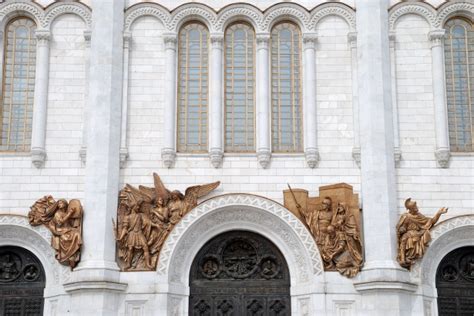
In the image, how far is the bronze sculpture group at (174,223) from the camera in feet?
72.8

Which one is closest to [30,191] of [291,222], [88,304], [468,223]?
[88,304]

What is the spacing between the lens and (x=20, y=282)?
22.9 metres

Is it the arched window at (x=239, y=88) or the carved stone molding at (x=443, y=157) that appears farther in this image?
the arched window at (x=239, y=88)

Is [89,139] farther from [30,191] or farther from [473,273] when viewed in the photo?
[473,273]

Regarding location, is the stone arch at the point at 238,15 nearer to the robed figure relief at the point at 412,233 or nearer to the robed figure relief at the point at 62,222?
the robed figure relief at the point at 62,222

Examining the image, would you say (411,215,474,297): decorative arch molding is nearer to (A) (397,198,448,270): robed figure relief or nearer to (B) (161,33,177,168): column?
(A) (397,198,448,270): robed figure relief

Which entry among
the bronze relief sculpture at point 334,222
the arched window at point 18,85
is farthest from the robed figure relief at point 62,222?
the bronze relief sculpture at point 334,222

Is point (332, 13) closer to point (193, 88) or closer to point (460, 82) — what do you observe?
point (460, 82)

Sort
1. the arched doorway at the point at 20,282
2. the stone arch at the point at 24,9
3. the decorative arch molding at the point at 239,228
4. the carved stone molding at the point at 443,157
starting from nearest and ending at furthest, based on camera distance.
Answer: the decorative arch molding at the point at 239,228 < the arched doorway at the point at 20,282 < the carved stone molding at the point at 443,157 < the stone arch at the point at 24,9

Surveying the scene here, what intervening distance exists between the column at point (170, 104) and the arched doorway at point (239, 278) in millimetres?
2752

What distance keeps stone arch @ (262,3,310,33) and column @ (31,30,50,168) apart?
6516mm

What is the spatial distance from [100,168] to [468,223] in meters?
10.3

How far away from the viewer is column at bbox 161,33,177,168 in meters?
23.3

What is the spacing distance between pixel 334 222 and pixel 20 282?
8.95 meters
